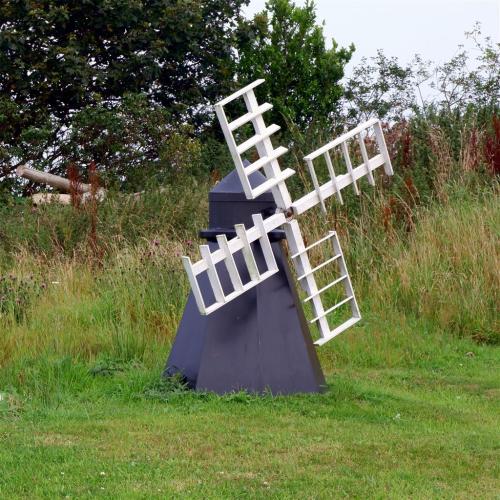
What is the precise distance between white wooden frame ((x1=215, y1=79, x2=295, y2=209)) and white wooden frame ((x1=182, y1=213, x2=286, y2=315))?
0.20 meters

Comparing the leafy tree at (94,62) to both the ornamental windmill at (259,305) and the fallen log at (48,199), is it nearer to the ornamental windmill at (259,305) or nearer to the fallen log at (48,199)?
the fallen log at (48,199)

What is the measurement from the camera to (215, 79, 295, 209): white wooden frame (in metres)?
6.53

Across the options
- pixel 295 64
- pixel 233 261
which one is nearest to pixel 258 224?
pixel 233 261

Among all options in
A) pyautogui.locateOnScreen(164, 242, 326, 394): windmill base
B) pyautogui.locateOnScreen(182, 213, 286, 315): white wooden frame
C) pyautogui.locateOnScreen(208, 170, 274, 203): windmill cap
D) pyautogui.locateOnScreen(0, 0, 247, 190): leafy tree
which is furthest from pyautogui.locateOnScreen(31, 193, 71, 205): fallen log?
pyautogui.locateOnScreen(182, 213, 286, 315): white wooden frame

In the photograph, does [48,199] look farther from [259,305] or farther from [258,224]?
[258,224]

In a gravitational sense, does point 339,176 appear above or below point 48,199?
below

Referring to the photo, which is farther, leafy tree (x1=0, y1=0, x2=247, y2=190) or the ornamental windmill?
leafy tree (x1=0, y1=0, x2=247, y2=190)

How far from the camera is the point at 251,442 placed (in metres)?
6.06

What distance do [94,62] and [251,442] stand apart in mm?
15545

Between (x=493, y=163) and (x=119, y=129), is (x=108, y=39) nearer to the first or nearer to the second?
(x=119, y=129)

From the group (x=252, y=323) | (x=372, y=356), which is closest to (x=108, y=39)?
(x=372, y=356)

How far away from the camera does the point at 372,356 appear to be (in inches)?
352

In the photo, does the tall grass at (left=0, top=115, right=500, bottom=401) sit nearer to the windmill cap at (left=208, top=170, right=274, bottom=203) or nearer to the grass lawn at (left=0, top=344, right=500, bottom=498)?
the grass lawn at (left=0, top=344, right=500, bottom=498)

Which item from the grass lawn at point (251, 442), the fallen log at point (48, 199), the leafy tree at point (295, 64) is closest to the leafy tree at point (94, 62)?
the leafy tree at point (295, 64)
